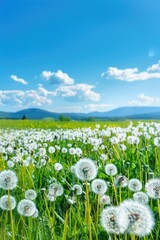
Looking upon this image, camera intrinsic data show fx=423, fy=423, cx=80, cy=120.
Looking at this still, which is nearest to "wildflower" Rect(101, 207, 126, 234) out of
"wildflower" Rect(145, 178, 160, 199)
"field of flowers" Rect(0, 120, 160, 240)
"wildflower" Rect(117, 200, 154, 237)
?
"field of flowers" Rect(0, 120, 160, 240)

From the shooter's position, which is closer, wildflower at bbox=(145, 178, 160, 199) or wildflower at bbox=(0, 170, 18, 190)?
wildflower at bbox=(145, 178, 160, 199)

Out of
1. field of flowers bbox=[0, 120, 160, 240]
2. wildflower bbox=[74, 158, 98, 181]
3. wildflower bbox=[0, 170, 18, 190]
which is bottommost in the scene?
field of flowers bbox=[0, 120, 160, 240]

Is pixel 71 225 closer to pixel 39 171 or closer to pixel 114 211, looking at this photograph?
pixel 114 211

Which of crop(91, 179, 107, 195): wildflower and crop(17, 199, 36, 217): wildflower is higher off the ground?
crop(91, 179, 107, 195): wildflower

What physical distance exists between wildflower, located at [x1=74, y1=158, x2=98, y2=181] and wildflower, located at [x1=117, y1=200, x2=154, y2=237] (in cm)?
78

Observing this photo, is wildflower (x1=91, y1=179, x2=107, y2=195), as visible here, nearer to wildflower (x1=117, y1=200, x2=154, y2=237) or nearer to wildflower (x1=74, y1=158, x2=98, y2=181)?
wildflower (x1=74, y1=158, x2=98, y2=181)

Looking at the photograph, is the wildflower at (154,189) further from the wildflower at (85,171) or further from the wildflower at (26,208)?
the wildflower at (26,208)

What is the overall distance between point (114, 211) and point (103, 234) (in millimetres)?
690

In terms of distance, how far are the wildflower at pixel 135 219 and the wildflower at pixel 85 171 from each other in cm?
78

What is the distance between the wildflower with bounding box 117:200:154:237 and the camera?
4.87 feet

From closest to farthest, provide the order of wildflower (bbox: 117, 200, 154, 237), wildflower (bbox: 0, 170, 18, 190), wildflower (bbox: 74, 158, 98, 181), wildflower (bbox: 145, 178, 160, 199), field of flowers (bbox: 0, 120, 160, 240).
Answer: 1. wildflower (bbox: 117, 200, 154, 237)
2. field of flowers (bbox: 0, 120, 160, 240)
3. wildflower (bbox: 145, 178, 160, 199)
4. wildflower (bbox: 74, 158, 98, 181)
5. wildflower (bbox: 0, 170, 18, 190)

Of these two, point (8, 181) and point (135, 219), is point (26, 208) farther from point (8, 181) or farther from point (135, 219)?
point (135, 219)

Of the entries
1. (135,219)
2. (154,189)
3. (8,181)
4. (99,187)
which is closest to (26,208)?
(8,181)

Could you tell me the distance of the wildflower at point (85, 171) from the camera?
7.85 feet
